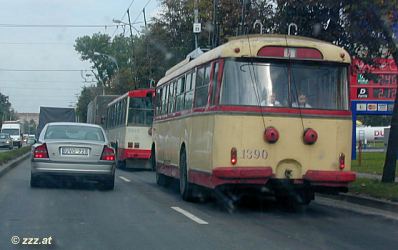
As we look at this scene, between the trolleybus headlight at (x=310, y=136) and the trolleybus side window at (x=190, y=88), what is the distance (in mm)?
3108

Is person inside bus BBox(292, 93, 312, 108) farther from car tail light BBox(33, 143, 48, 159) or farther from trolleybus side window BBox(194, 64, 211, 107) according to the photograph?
car tail light BBox(33, 143, 48, 159)

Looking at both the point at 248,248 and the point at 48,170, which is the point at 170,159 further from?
the point at 248,248

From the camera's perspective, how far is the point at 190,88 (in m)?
15.8

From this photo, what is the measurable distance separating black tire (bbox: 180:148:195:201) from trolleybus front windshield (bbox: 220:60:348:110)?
299cm

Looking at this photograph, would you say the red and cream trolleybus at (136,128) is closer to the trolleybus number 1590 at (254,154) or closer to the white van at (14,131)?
the trolleybus number 1590 at (254,154)

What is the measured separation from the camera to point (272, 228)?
1162 centimetres

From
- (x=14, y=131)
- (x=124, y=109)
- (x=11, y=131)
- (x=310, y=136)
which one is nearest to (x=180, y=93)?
(x=310, y=136)

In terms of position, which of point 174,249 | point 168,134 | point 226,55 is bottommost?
point 174,249

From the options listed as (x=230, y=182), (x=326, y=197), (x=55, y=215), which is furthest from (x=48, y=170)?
(x=326, y=197)

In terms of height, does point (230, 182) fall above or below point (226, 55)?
below

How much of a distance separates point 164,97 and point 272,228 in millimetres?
8891

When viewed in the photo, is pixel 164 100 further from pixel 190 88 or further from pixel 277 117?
pixel 277 117

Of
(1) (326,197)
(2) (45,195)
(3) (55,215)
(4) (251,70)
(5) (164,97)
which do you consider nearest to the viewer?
(3) (55,215)

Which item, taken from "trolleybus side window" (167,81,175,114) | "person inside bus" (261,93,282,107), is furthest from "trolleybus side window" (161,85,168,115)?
"person inside bus" (261,93,282,107)
